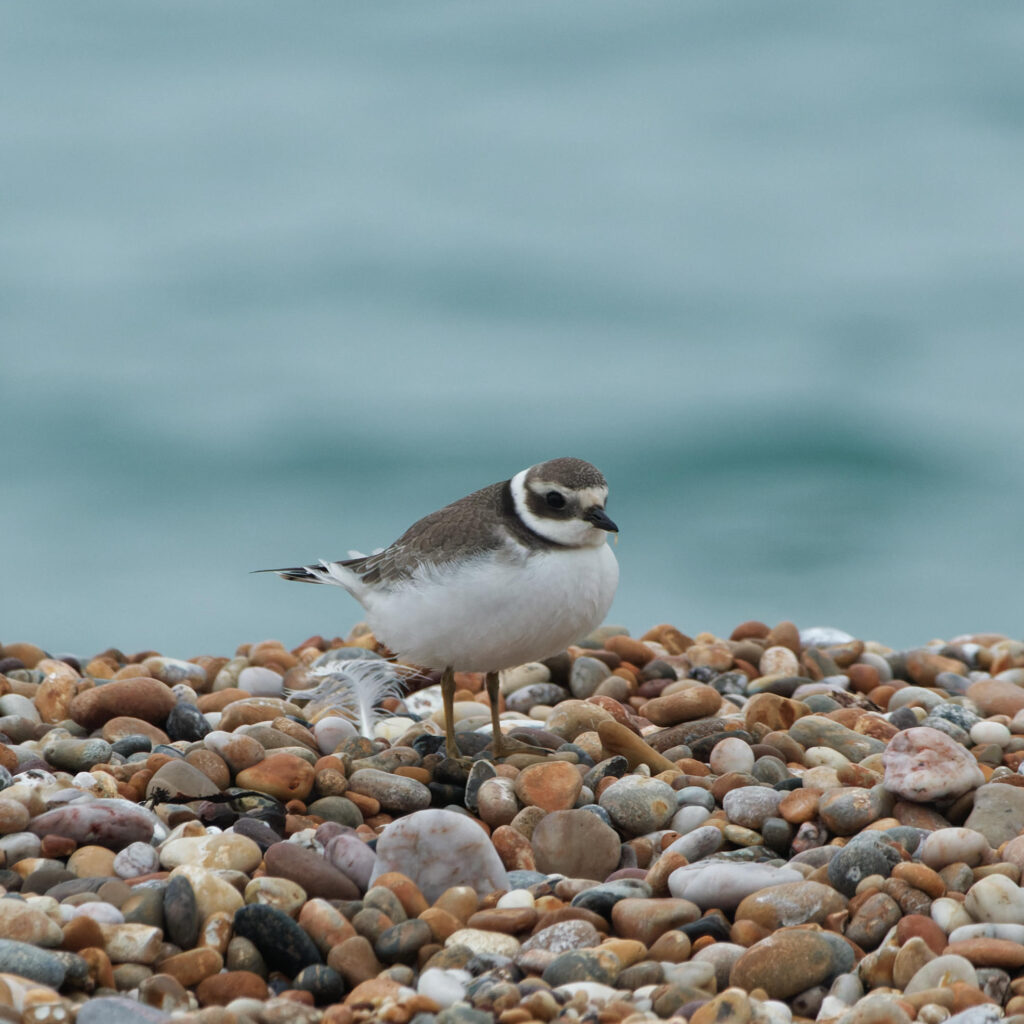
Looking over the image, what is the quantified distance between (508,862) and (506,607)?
1.35m

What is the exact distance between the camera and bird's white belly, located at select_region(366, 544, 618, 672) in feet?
21.8

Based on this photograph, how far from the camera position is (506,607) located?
665 centimetres

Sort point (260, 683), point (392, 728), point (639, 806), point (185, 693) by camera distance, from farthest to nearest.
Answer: point (260, 683) → point (185, 693) → point (392, 728) → point (639, 806)

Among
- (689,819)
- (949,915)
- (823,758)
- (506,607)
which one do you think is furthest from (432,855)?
(823,758)

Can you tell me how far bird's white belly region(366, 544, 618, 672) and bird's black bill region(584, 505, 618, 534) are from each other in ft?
0.57

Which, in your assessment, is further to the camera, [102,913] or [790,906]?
[790,906]

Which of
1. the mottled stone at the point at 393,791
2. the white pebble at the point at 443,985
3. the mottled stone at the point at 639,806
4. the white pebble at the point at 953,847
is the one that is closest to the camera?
the white pebble at the point at 443,985

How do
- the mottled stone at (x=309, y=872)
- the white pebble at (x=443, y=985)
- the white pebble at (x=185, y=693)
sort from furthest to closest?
the white pebble at (x=185, y=693), the mottled stone at (x=309, y=872), the white pebble at (x=443, y=985)

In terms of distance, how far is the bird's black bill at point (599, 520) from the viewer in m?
6.77

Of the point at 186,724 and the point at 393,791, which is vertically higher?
the point at 186,724

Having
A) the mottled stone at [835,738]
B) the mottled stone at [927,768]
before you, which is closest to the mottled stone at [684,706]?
the mottled stone at [835,738]

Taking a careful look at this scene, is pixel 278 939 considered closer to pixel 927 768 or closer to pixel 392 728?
pixel 927 768

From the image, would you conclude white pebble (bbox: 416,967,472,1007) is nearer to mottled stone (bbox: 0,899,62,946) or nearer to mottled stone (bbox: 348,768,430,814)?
mottled stone (bbox: 0,899,62,946)

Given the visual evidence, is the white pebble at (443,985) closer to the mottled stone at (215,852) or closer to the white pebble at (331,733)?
the mottled stone at (215,852)
